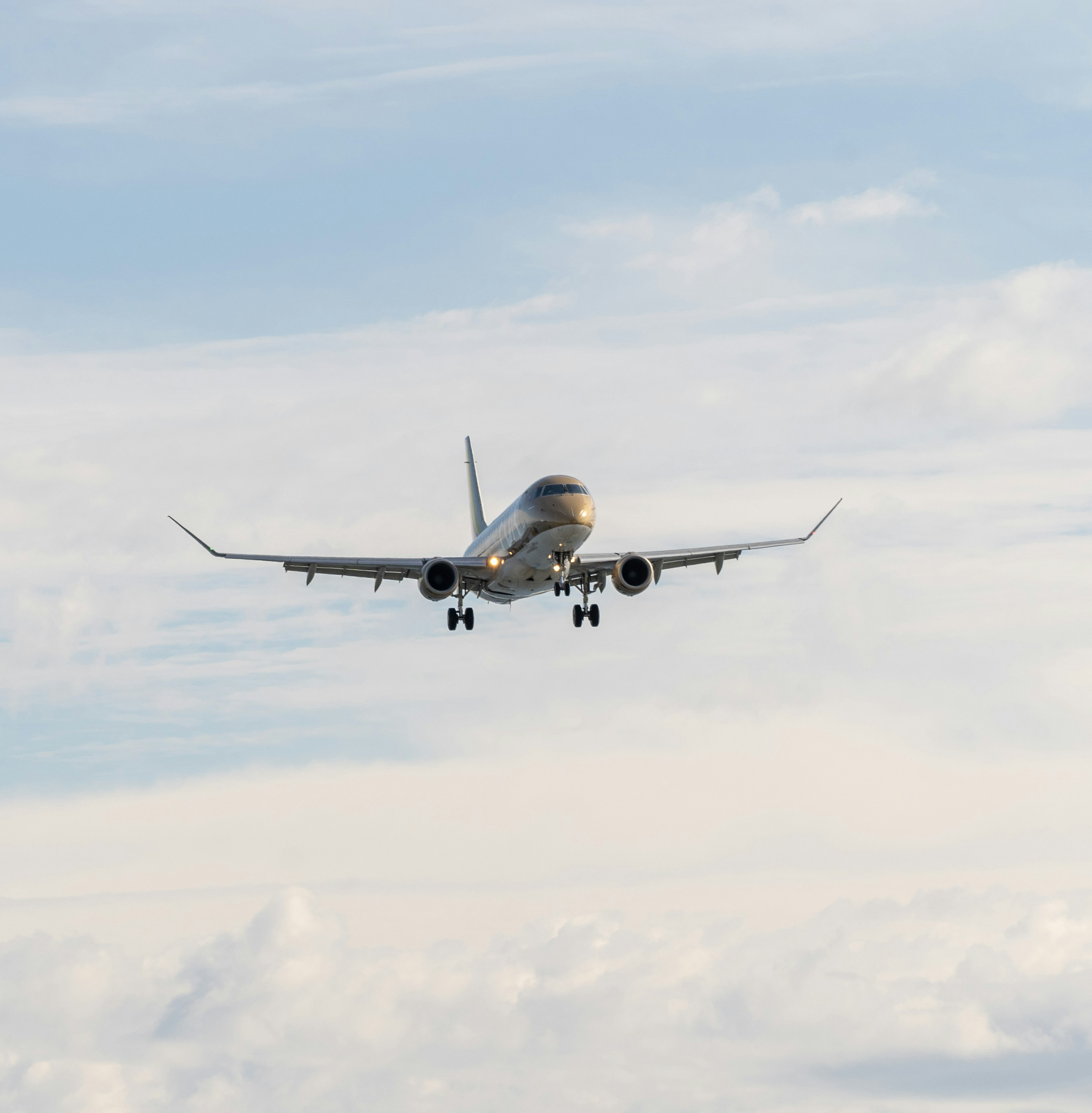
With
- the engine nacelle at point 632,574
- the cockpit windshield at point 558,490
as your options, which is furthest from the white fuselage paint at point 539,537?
the engine nacelle at point 632,574

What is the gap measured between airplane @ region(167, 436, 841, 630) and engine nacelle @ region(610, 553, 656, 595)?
3 cm

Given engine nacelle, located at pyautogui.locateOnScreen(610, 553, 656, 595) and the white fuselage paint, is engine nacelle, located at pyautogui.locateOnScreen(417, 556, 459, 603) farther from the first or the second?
engine nacelle, located at pyautogui.locateOnScreen(610, 553, 656, 595)

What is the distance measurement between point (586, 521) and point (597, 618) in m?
8.59

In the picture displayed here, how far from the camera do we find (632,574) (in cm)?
7225

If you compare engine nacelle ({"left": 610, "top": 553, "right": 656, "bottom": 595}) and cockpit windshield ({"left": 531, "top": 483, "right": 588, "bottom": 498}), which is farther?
engine nacelle ({"left": 610, "top": 553, "right": 656, "bottom": 595})

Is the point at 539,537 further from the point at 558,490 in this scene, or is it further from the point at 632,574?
the point at 632,574

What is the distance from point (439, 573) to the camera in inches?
2867

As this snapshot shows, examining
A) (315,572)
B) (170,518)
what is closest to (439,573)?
(315,572)

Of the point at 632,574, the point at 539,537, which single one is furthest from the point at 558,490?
the point at 632,574

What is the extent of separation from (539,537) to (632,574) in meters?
6.00

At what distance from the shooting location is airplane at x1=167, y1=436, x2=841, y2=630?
67688 millimetres

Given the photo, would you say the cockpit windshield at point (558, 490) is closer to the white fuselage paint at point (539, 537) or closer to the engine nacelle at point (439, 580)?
the white fuselage paint at point (539, 537)

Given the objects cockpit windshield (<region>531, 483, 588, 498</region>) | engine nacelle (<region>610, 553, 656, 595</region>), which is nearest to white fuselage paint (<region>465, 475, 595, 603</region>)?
cockpit windshield (<region>531, 483, 588, 498</region>)

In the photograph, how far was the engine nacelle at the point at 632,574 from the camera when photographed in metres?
72.1
